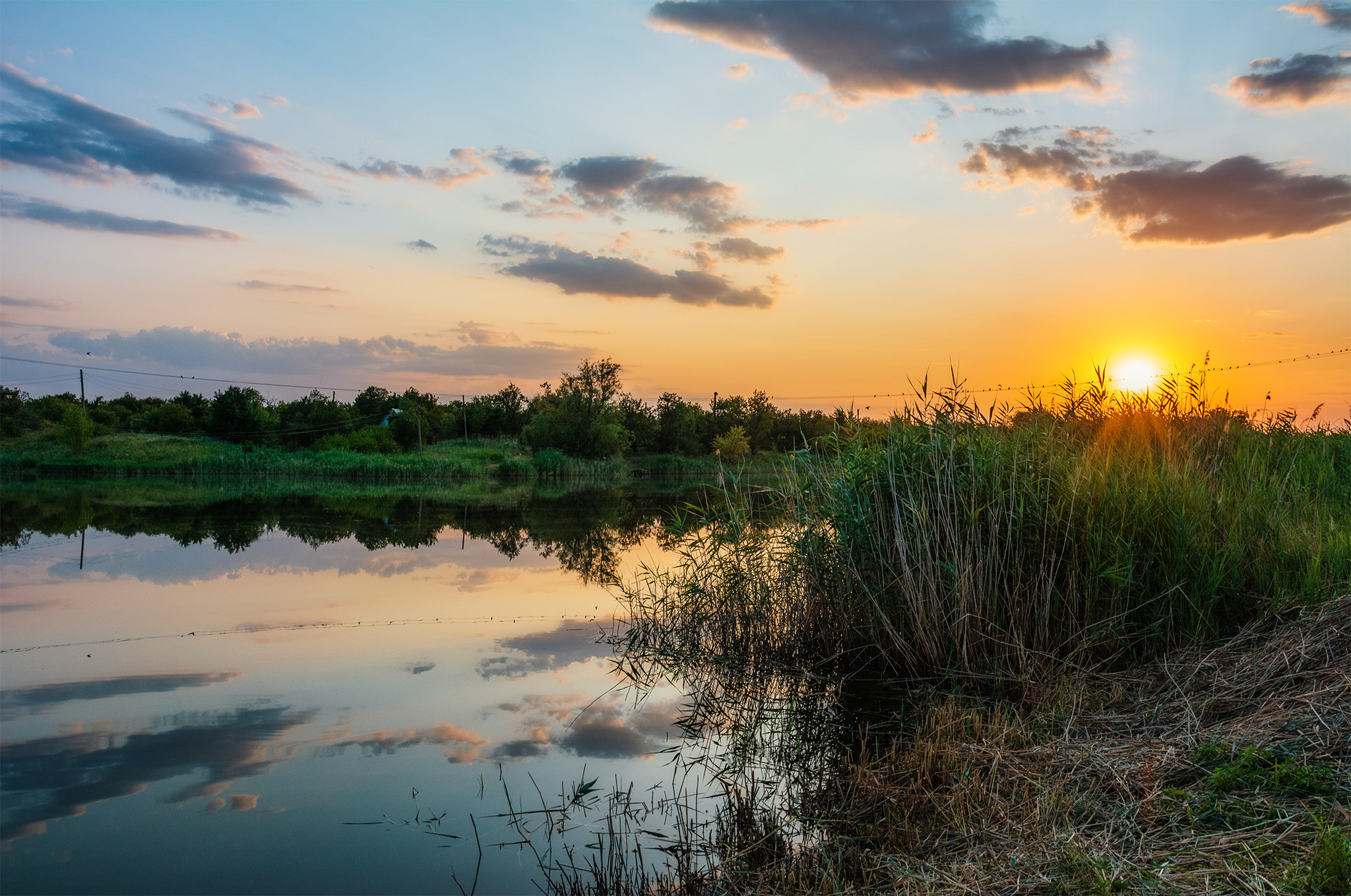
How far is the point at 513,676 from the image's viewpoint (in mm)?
7957

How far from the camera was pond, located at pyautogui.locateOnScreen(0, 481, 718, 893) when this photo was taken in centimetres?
426

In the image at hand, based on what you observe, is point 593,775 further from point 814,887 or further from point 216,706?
point 216,706

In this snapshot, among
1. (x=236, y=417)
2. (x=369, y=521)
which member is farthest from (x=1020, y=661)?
(x=236, y=417)

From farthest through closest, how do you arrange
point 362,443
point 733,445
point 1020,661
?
point 362,443, point 733,445, point 1020,661

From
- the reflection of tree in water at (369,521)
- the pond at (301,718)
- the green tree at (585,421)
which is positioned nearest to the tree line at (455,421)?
the green tree at (585,421)

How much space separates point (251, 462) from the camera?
5162cm

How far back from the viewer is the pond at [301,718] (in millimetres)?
4258

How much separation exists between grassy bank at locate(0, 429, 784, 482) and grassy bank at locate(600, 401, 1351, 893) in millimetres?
39301

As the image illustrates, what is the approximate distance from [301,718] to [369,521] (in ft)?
60.9

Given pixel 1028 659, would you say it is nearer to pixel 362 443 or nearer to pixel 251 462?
pixel 251 462

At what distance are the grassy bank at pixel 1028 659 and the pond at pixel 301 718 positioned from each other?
1.19 metres

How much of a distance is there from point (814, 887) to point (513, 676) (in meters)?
4.99

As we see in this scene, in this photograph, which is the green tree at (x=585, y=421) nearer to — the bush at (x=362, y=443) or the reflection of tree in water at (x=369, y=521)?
the bush at (x=362, y=443)

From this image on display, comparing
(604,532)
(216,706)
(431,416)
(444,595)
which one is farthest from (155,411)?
(216,706)
